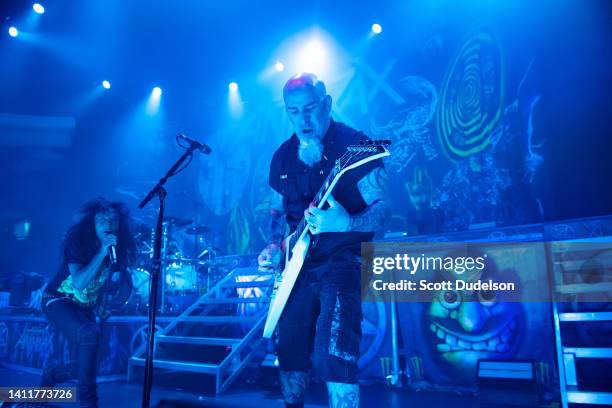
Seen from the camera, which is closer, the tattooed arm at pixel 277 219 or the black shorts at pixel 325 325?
the black shorts at pixel 325 325

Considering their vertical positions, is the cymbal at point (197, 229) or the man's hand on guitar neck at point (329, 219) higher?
the cymbal at point (197, 229)

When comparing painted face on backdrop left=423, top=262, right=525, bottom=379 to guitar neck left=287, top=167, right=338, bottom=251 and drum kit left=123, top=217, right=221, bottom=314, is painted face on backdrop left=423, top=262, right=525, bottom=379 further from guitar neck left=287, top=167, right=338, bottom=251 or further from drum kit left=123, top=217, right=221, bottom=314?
drum kit left=123, top=217, right=221, bottom=314

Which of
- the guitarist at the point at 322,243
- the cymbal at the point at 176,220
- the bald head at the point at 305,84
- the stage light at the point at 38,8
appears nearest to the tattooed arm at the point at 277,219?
the guitarist at the point at 322,243

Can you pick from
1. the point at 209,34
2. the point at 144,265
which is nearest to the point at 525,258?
the point at 144,265

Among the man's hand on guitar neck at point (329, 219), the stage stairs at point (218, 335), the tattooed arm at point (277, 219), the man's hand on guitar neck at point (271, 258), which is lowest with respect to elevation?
the stage stairs at point (218, 335)

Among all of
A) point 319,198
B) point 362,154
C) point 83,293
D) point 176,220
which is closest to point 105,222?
point 83,293

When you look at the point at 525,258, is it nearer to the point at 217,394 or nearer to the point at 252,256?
the point at 217,394

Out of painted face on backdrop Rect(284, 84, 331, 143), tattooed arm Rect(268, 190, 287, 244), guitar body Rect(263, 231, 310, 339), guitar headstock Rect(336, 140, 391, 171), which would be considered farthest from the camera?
tattooed arm Rect(268, 190, 287, 244)

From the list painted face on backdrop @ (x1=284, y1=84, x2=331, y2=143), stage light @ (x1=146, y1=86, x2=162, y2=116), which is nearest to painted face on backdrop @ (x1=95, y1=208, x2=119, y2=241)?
painted face on backdrop @ (x1=284, y1=84, x2=331, y2=143)

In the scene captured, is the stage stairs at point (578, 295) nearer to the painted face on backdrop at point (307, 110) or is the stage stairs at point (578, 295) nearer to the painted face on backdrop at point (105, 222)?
the painted face on backdrop at point (307, 110)

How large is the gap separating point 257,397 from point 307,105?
4140 millimetres

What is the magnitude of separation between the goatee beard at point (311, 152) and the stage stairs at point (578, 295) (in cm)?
320

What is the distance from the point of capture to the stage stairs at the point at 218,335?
5910 millimetres

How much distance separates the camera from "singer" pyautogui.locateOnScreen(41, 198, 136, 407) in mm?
4250
